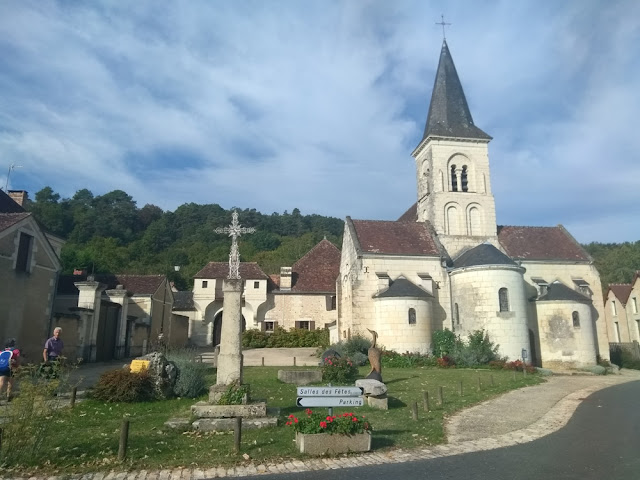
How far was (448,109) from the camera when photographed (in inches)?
1342

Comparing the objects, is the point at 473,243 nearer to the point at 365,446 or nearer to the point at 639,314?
the point at 639,314

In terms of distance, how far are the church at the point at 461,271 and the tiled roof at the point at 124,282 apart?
12745 millimetres

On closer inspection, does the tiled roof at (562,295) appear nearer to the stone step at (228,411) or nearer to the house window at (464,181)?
the house window at (464,181)

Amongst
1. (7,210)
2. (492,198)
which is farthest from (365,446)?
(492,198)

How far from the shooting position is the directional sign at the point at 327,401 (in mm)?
8305

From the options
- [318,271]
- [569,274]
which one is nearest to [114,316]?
[318,271]

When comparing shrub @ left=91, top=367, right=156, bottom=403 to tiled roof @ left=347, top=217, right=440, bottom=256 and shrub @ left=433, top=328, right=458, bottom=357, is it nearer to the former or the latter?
shrub @ left=433, top=328, right=458, bottom=357

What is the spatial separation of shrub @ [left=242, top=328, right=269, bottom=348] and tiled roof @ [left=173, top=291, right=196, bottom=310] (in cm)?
665

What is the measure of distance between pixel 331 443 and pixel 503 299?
2075cm

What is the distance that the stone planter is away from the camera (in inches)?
295

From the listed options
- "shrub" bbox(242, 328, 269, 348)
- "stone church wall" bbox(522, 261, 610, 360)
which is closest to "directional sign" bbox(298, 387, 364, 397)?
"stone church wall" bbox(522, 261, 610, 360)

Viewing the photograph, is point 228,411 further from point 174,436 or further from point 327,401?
point 327,401

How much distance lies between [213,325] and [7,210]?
1858 cm

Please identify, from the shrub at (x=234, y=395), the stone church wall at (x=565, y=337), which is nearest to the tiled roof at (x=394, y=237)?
the stone church wall at (x=565, y=337)
